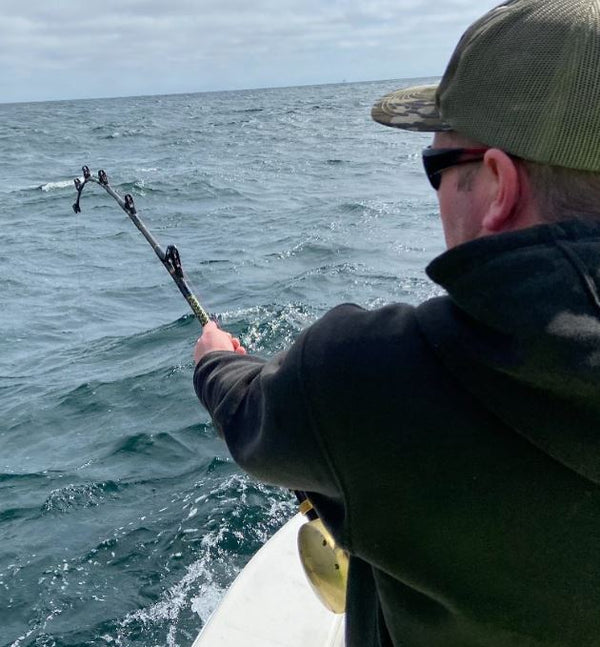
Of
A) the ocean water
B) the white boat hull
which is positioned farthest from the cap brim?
the ocean water

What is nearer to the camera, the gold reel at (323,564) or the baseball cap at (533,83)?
the baseball cap at (533,83)

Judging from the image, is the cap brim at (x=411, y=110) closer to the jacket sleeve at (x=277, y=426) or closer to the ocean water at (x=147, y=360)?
the jacket sleeve at (x=277, y=426)

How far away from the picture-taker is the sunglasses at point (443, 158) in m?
1.11

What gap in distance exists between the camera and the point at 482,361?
0.96 meters

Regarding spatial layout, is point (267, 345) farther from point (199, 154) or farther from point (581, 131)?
point (199, 154)

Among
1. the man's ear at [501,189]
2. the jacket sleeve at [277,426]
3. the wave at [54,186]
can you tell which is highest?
the man's ear at [501,189]

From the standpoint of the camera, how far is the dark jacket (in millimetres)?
930

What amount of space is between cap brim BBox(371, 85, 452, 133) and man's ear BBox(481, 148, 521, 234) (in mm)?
150

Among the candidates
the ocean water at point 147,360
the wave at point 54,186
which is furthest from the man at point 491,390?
the wave at point 54,186

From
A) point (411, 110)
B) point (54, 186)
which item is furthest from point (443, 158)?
point (54, 186)

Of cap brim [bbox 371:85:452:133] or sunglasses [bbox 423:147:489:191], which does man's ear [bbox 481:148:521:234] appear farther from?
cap brim [bbox 371:85:452:133]

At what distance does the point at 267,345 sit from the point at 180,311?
89.7 inches

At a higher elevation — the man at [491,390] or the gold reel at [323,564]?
the man at [491,390]

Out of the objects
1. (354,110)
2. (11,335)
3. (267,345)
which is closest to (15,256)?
(11,335)
